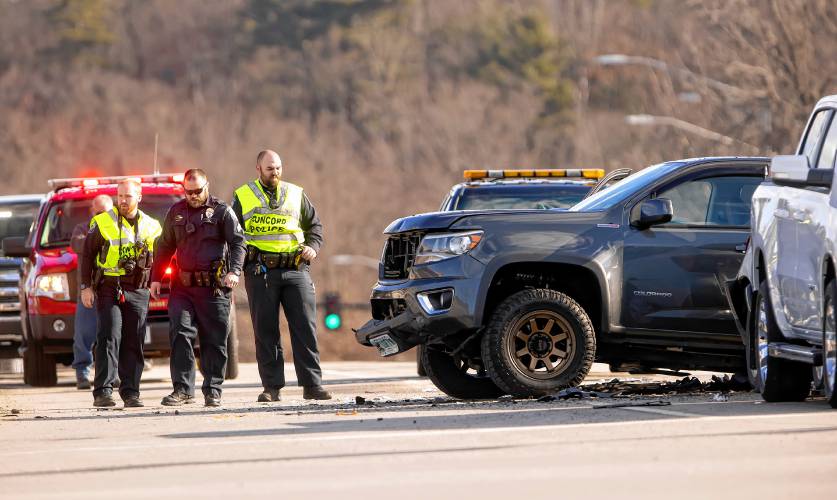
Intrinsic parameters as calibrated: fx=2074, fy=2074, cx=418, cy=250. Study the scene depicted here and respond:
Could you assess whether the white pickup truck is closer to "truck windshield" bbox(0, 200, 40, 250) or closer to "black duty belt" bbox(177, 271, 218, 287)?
"black duty belt" bbox(177, 271, 218, 287)

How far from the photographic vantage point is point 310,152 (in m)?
104

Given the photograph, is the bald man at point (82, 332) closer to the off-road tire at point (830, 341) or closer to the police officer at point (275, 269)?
the police officer at point (275, 269)

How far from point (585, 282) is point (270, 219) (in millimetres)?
2686

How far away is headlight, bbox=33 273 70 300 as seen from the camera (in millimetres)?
20531

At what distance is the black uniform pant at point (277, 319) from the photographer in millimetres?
15695

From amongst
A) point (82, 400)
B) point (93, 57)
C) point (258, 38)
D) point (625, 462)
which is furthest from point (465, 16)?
point (625, 462)

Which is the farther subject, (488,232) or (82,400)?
(82,400)

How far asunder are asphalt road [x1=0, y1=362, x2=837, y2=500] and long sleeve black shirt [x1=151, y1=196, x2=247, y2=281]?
1.26 m

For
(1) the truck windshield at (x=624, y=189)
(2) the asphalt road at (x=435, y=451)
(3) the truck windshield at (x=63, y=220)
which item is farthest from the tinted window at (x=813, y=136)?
(3) the truck windshield at (x=63, y=220)

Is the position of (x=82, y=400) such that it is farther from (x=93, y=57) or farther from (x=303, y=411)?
(x=93, y=57)

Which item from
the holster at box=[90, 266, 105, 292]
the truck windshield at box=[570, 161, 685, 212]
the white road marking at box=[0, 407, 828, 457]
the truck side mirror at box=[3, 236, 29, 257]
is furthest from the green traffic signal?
the white road marking at box=[0, 407, 828, 457]

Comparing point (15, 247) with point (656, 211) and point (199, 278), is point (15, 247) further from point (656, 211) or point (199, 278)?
point (656, 211)

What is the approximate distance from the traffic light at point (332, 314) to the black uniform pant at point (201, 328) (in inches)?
448

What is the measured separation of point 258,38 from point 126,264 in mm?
94147
